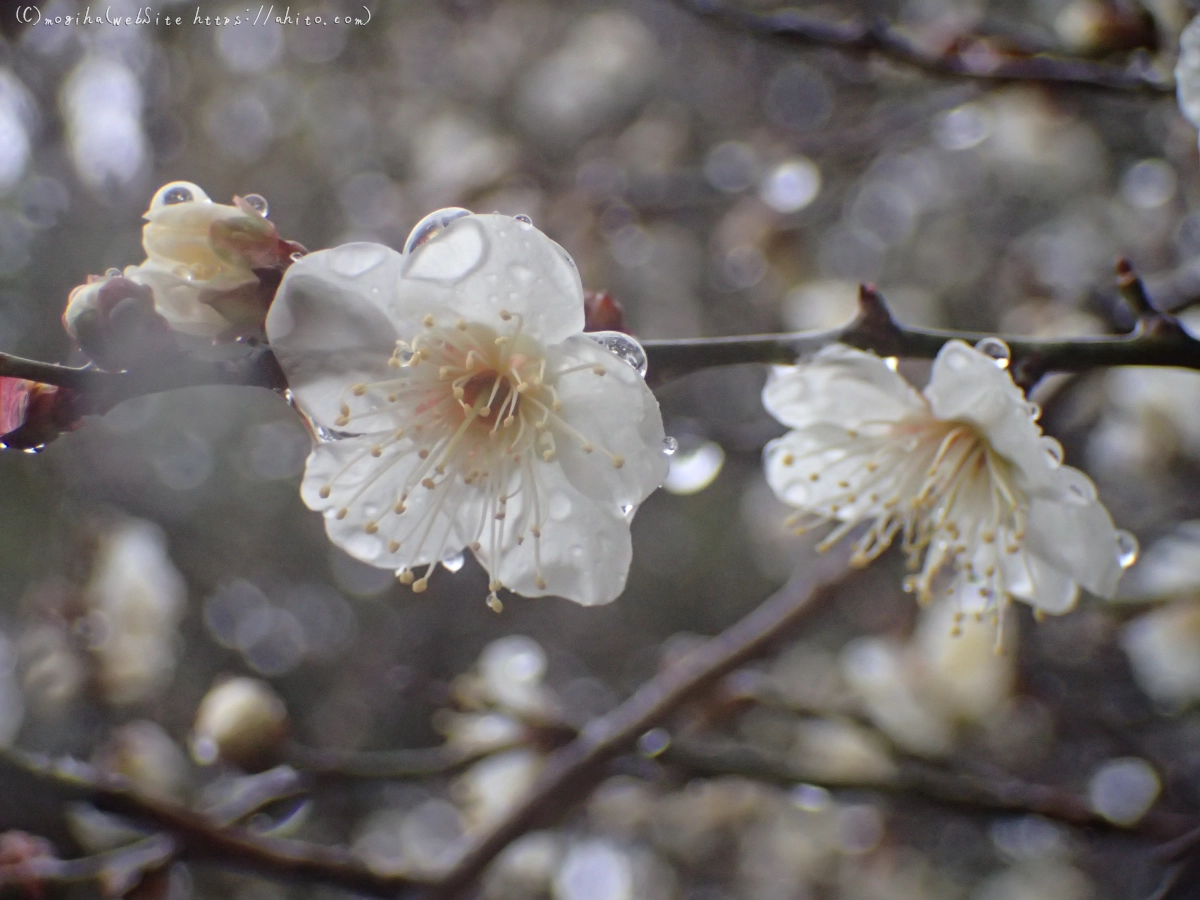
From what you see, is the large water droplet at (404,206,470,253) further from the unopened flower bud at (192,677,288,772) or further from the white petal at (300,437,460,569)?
the unopened flower bud at (192,677,288,772)

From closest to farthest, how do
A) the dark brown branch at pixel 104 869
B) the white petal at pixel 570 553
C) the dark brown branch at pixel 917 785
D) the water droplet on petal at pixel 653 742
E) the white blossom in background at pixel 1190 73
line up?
the white petal at pixel 570 553 < the white blossom in background at pixel 1190 73 < the dark brown branch at pixel 104 869 < the dark brown branch at pixel 917 785 < the water droplet on petal at pixel 653 742

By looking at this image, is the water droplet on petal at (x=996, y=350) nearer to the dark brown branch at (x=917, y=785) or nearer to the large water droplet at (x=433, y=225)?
the large water droplet at (x=433, y=225)

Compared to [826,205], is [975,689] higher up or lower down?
lower down

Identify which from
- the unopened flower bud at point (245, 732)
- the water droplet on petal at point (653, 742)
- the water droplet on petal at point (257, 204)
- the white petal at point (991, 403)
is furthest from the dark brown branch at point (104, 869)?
the white petal at point (991, 403)

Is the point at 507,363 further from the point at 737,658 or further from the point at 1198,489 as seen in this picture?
the point at 1198,489

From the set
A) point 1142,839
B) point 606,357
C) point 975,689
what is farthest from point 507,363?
point 975,689

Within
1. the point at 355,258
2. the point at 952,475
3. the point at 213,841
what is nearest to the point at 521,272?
the point at 355,258

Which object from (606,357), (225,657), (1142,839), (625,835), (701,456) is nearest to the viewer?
(606,357)

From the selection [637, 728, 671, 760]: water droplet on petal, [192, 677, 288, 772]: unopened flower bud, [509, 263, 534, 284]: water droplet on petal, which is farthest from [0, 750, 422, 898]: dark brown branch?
[509, 263, 534, 284]: water droplet on petal
